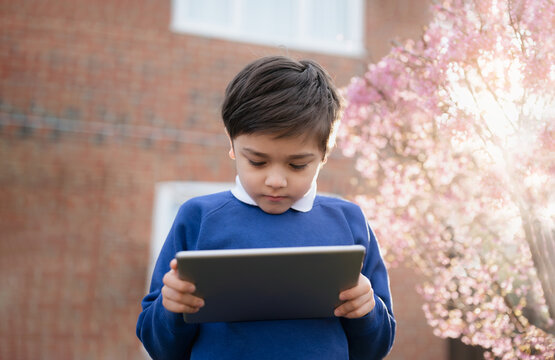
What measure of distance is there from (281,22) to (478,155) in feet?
13.9

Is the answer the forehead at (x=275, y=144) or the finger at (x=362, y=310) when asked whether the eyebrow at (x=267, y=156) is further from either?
the finger at (x=362, y=310)

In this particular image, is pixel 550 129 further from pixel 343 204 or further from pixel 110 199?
pixel 110 199

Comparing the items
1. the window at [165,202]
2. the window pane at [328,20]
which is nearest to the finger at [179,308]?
the window at [165,202]

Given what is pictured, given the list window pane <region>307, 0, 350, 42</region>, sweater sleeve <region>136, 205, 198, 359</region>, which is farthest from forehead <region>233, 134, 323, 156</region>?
window pane <region>307, 0, 350, 42</region>

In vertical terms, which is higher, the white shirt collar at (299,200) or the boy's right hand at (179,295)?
the white shirt collar at (299,200)

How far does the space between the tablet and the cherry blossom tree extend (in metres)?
1.01

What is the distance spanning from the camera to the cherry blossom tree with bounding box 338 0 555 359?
1.99 m

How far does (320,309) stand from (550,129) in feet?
3.53

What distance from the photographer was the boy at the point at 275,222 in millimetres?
1486

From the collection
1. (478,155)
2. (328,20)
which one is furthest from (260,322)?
(328,20)

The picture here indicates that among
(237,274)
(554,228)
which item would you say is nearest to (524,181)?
(554,228)

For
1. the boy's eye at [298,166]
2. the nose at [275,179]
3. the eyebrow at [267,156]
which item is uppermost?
the eyebrow at [267,156]

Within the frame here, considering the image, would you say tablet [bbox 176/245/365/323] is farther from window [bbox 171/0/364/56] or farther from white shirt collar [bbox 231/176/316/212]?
window [bbox 171/0/364/56]

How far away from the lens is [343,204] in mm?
1735
